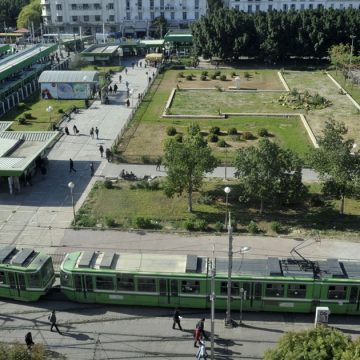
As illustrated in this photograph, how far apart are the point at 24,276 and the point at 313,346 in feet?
51.0

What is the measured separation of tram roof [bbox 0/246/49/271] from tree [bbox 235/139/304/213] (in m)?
14.7

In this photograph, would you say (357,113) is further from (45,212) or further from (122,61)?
(122,61)

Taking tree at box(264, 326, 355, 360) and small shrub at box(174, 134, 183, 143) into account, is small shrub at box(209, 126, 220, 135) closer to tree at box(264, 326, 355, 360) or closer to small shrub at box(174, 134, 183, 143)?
small shrub at box(174, 134, 183, 143)

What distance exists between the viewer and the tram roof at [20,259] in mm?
26547

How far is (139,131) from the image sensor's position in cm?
5512

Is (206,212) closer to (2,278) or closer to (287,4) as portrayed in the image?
(2,278)

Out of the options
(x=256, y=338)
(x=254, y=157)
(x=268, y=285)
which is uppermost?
(x=254, y=157)

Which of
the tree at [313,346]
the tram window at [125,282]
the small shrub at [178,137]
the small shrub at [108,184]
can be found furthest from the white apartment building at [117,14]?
the tree at [313,346]

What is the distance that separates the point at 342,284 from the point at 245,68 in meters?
70.2

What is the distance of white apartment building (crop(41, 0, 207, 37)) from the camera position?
405 ft

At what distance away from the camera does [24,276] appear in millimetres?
26422

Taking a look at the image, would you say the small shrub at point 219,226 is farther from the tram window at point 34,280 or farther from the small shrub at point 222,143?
the small shrub at point 222,143

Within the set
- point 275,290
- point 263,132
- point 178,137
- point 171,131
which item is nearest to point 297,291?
point 275,290

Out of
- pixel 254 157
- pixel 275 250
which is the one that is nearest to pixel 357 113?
pixel 254 157
